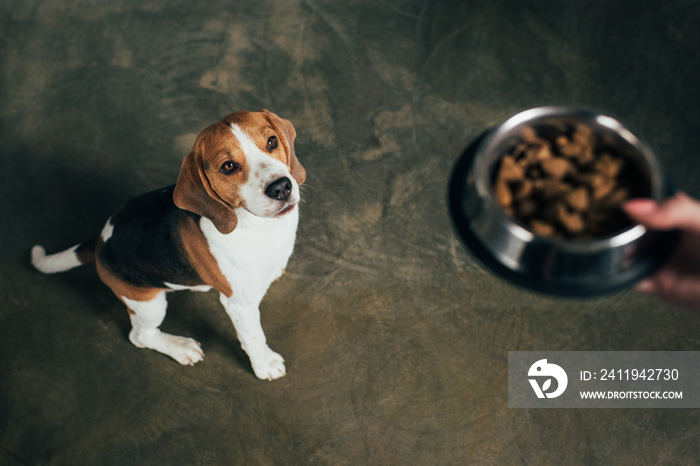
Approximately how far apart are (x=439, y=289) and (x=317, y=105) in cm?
195

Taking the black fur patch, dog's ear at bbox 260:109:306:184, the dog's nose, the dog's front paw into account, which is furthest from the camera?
the dog's front paw

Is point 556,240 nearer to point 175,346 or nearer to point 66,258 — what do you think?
point 175,346

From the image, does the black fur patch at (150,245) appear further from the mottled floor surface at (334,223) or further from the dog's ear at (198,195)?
the mottled floor surface at (334,223)

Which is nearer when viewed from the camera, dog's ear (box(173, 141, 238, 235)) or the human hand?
the human hand

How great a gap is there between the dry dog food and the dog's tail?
2744 mm

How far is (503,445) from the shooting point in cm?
380

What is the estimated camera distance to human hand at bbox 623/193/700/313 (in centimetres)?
176

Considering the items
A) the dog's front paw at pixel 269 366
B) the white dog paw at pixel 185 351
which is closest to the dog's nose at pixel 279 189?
the dog's front paw at pixel 269 366

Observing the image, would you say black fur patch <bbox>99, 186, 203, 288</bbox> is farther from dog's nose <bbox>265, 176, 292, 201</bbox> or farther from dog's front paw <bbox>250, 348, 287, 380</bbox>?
dog's front paw <bbox>250, 348, 287, 380</bbox>

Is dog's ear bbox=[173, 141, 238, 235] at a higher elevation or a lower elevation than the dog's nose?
lower

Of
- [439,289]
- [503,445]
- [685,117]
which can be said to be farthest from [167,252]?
[685,117]

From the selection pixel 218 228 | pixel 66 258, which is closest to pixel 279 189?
pixel 218 228

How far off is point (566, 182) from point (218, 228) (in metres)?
1.73

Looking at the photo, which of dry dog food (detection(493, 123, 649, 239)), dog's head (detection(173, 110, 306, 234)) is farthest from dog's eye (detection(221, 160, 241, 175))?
dry dog food (detection(493, 123, 649, 239))
